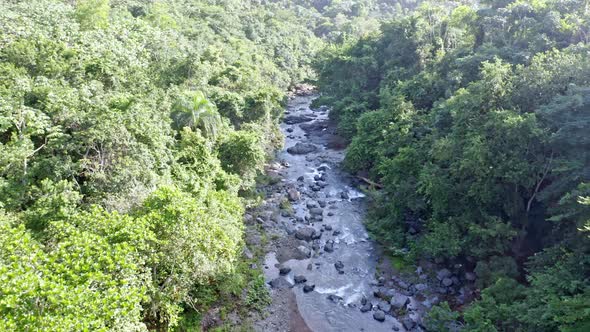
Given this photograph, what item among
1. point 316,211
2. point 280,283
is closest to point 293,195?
point 316,211

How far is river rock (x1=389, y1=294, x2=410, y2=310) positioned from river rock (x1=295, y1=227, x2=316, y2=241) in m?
7.65

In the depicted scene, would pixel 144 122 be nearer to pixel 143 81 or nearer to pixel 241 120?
pixel 143 81

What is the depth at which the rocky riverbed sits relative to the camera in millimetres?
22562

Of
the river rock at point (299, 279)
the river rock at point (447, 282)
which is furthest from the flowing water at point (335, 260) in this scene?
the river rock at point (447, 282)

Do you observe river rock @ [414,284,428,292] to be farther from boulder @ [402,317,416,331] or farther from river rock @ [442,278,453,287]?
boulder @ [402,317,416,331]

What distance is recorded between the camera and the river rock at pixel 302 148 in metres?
43.9

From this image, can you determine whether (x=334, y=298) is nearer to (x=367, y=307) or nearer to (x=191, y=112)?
(x=367, y=307)

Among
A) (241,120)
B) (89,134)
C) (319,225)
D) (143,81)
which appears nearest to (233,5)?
(241,120)

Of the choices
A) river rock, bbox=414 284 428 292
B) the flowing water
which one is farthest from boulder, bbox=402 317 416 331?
river rock, bbox=414 284 428 292

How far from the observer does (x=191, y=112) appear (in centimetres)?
2823

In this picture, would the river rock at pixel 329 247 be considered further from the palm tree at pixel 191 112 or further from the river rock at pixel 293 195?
the palm tree at pixel 191 112

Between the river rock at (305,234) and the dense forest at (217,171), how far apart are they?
14.4 ft

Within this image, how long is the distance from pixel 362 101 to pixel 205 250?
33552mm

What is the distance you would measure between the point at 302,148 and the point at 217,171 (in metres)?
17.8
